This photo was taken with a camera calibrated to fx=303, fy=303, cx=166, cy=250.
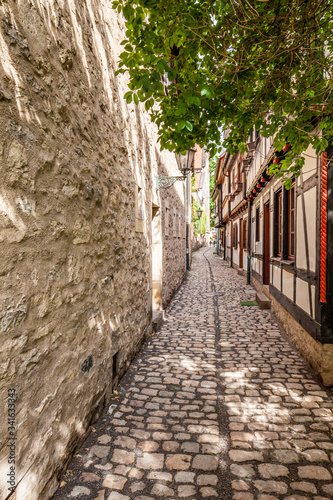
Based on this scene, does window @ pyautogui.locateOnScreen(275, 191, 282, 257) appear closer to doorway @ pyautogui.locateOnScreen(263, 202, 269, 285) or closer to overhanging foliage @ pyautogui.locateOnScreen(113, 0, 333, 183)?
doorway @ pyautogui.locateOnScreen(263, 202, 269, 285)

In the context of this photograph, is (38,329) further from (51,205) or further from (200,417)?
(200,417)

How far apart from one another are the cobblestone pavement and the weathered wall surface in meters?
0.32

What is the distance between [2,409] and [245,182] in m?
11.0

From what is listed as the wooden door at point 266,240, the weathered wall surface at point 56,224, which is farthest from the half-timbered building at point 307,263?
the weathered wall surface at point 56,224

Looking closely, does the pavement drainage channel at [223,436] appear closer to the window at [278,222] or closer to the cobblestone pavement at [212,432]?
the cobblestone pavement at [212,432]

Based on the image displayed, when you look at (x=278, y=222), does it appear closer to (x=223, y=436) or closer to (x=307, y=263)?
(x=307, y=263)

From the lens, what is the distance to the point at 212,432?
2643mm

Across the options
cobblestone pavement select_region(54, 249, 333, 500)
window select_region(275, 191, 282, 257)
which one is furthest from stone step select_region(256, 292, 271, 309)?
cobblestone pavement select_region(54, 249, 333, 500)

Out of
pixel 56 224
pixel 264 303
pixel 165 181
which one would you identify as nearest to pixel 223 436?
pixel 56 224

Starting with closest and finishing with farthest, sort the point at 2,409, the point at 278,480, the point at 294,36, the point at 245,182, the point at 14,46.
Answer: the point at 2,409
the point at 14,46
the point at 278,480
the point at 294,36
the point at 245,182

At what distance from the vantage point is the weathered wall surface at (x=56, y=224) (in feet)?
5.33

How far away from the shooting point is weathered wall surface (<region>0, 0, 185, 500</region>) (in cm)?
162

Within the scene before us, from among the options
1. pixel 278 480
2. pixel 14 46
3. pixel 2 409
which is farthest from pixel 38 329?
pixel 278 480

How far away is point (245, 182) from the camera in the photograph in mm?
11328
